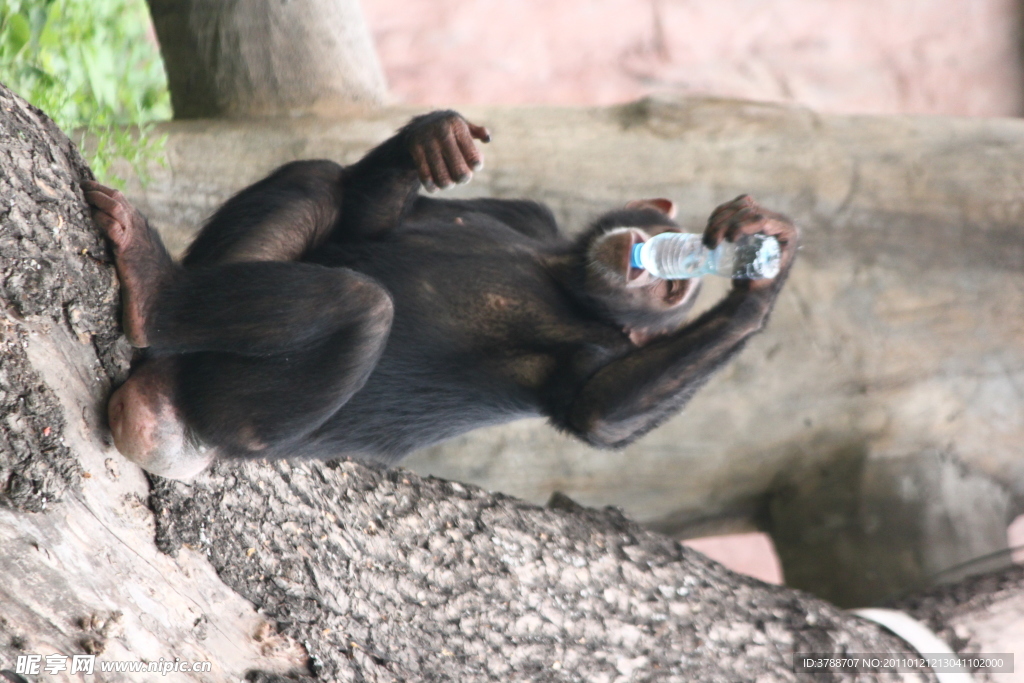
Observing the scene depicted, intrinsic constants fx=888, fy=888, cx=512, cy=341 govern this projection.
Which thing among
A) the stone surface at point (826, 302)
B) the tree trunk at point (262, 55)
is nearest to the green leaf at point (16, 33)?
the tree trunk at point (262, 55)

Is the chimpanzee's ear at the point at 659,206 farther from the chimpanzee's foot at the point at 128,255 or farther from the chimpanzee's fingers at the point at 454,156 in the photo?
the chimpanzee's foot at the point at 128,255

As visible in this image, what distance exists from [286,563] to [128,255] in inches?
34.5

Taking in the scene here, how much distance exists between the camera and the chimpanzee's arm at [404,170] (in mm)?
2264

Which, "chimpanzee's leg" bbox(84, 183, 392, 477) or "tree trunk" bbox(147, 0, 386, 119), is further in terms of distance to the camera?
"tree trunk" bbox(147, 0, 386, 119)

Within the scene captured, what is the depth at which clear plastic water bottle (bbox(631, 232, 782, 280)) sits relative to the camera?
7.34 feet

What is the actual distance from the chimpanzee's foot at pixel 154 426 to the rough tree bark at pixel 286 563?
43 millimetres

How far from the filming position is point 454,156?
2.25 metres

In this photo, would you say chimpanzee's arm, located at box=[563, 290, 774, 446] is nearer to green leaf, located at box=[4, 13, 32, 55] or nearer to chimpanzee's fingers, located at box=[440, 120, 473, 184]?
chimpanzee's fingers, located at box=[440, 120, 473, 184]

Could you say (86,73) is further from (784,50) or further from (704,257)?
(784,50)

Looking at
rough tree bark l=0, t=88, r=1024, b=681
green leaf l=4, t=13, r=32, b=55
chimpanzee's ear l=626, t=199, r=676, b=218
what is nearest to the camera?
rough tree bark l=0, t=88, r=1024, b=681

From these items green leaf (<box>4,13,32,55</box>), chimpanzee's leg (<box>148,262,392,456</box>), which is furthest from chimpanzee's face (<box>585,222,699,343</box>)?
green leaf (<box>4,13,32,55</box>)

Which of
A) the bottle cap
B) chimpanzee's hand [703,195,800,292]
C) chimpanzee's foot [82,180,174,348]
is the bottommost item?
the bottle cap

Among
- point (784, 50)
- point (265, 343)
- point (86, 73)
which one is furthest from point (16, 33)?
point (784, 50)

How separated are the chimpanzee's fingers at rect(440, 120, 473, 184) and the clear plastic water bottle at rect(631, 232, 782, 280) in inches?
21.0
